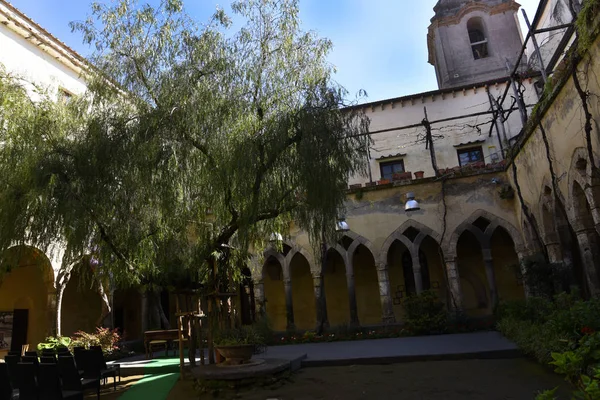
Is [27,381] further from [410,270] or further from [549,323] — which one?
[410,270]

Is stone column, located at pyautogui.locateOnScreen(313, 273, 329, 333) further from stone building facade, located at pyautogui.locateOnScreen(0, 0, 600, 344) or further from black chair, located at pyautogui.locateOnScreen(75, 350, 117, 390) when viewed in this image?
black chair, located at pyautogui.locateOnScreen(75, 350, 117, 390)

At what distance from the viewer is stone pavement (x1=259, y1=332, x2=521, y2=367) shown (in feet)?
27.5

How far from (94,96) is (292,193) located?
145 inches

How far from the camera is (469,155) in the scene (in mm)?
17750

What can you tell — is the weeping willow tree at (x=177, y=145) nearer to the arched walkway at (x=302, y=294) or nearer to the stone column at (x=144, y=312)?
the stone column at (x=144, y=312)

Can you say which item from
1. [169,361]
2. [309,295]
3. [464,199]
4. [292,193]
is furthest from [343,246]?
[292,193]

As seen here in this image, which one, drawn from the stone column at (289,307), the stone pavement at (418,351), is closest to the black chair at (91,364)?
the stone pavement at (418,351)

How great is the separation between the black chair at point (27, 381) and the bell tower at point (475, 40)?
20293 mm

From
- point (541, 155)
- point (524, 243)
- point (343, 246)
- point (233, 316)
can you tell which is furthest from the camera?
point (343, 246)

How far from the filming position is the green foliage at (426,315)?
12.4 meters

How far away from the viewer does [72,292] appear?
16.3m

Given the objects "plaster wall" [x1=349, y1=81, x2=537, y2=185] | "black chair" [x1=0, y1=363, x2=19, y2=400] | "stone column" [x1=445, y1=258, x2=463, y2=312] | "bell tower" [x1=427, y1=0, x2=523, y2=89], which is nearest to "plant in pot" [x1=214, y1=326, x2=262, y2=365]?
"black chair" [x1=0, y1=363, x2=19, y2=400]

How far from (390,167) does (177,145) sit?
40.1 feet

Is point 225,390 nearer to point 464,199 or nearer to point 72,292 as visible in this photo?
point 464,199
